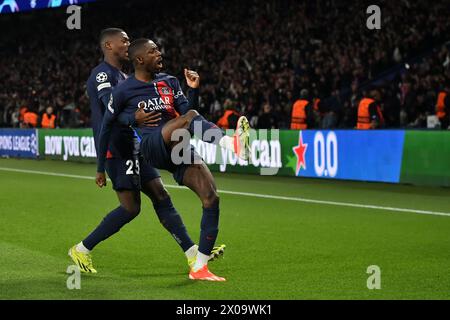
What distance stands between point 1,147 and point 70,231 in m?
21.4

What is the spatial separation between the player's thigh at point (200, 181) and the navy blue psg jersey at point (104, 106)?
76cm

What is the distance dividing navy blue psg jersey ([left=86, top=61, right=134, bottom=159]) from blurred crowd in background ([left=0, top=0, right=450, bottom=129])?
11.8m

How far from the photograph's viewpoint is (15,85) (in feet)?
138

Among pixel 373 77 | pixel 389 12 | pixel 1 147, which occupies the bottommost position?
pixel 1 147

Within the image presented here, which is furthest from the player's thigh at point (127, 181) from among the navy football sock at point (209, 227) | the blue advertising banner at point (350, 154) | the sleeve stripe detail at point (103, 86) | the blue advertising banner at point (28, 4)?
the blue advertising banner at point (28, 4)

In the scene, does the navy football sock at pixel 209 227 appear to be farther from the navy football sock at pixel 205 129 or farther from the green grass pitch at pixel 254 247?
the navy football sock at pixel 205 129

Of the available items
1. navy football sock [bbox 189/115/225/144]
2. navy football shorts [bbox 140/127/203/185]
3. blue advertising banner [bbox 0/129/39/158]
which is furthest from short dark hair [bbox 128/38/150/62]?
blue advertising banner [bbox 0/129/39/158]

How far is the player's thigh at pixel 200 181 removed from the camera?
7.34 metres

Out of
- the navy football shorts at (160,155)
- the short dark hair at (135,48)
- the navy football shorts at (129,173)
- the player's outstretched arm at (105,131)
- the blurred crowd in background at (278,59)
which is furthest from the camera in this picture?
the blurred crowd in background at (278,59)

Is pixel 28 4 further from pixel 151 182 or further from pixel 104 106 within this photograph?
pixel 151 182

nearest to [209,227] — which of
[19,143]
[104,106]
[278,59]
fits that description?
[104,106]

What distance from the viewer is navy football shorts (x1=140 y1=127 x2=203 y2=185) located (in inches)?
288
